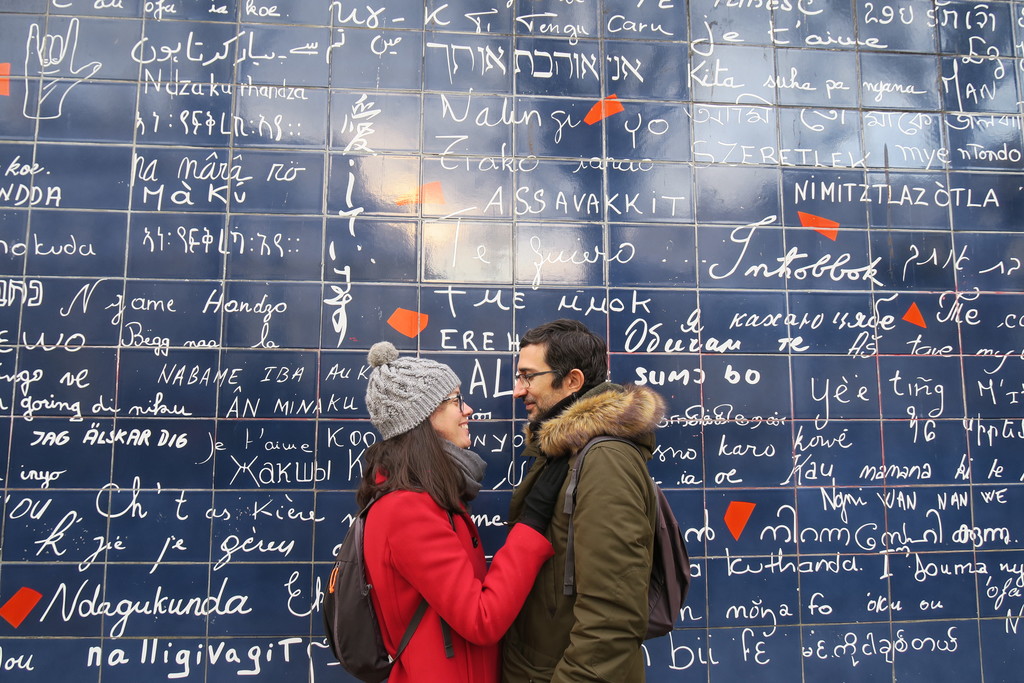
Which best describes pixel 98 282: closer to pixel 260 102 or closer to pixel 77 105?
pixel 77 105

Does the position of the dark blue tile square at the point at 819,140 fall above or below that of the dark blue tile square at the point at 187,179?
above

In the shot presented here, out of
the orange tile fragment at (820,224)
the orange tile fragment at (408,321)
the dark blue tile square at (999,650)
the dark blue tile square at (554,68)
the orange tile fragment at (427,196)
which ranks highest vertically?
the dark blue tile square at (554,68)

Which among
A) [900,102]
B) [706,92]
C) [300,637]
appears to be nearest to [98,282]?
[300,637]

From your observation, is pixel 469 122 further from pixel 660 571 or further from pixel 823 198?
pixel 660 571

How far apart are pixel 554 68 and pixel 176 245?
236 cm

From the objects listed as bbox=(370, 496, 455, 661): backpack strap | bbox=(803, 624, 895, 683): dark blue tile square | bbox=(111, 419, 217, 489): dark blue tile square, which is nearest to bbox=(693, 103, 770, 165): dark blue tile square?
bbox=(803, 624, 895, 683): dark blue tile square

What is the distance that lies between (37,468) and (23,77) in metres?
2.15

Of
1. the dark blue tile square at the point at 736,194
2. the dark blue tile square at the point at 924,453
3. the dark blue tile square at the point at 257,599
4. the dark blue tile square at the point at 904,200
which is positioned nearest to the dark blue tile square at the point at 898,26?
the dark blue tile square at the point at 904,200

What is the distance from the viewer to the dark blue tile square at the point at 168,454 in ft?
10.5

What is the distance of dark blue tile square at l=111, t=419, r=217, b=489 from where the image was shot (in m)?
3.21

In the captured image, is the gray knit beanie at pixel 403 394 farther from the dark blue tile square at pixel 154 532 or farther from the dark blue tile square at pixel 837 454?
the dark blue tile square at pixel 837 454

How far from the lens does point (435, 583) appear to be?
6.50 ft

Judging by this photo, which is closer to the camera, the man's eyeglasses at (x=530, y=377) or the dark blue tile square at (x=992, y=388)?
the man's eyeglasses at (x=530, y=377)

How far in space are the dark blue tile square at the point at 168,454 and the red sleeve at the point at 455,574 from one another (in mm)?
1709
